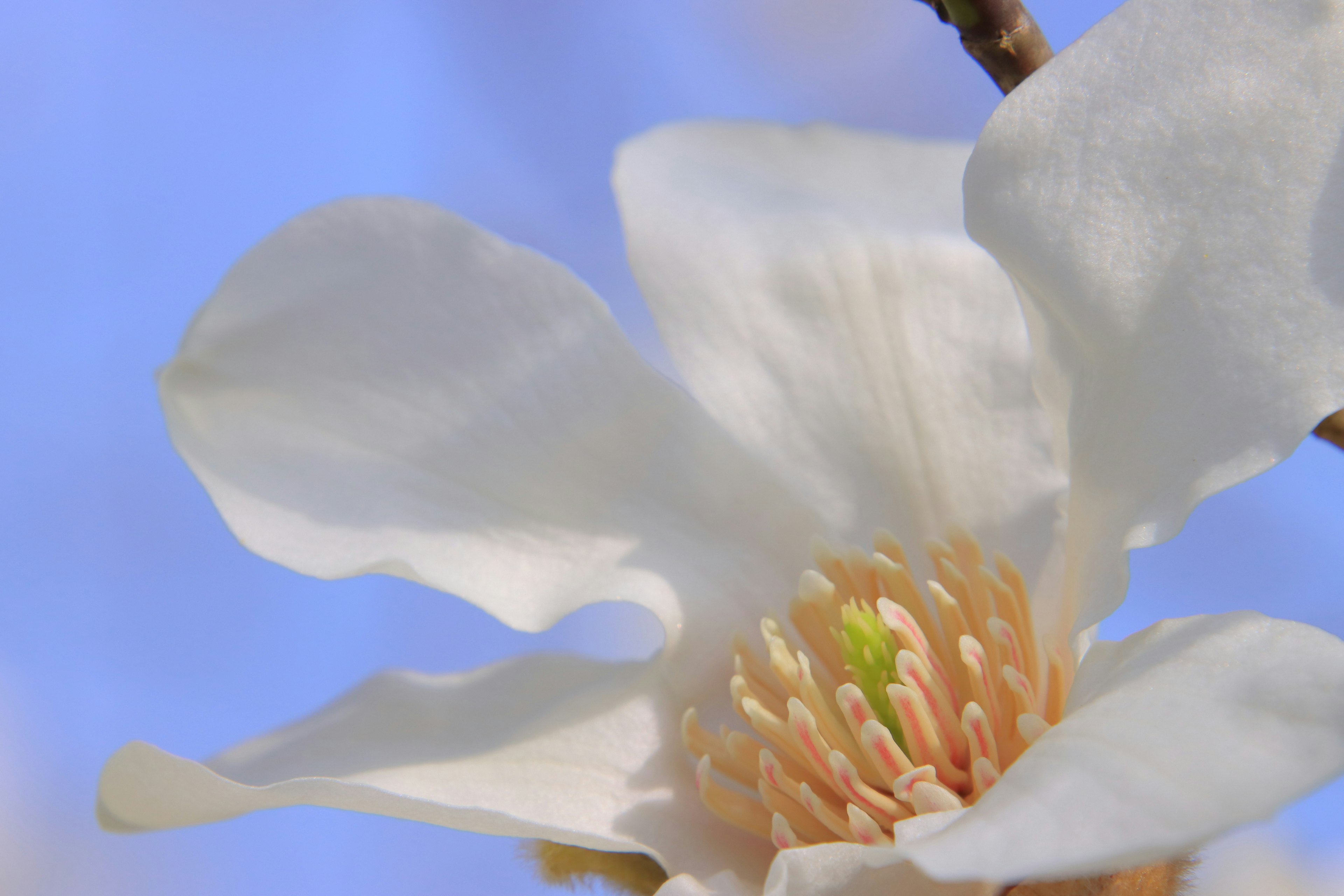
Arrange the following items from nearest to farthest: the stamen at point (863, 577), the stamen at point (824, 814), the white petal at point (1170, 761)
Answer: the white petal at point (1170, 761), the stamen at point (824, 814), the stamen at point (863, 577)

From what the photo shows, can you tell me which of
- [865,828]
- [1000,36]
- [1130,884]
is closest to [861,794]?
[865,828]

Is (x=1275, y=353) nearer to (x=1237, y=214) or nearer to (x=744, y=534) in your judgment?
(x=1237, y=214)

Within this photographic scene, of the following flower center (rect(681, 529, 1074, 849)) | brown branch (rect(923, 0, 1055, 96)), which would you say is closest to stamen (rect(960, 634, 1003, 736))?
flower center (rect(681, 529, 1074, 849))

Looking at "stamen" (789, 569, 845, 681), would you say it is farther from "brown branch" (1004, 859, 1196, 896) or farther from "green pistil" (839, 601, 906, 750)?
"brown branch" (1004, 859, 1196, 896)

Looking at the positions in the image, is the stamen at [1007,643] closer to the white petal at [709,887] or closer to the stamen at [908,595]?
the stamen at [908,595]

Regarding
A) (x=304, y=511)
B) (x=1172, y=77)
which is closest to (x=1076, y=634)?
(x=1172, y=77)

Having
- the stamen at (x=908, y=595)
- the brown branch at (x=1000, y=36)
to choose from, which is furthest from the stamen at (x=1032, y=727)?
the brown branch at (x=1000, y=36)

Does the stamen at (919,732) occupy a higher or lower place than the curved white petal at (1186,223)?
lower
